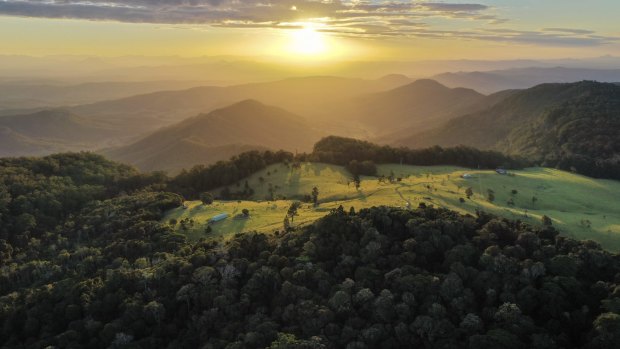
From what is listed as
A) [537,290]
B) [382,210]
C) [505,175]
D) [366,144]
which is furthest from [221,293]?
[366,144]

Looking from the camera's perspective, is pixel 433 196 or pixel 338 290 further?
pixel 433 196

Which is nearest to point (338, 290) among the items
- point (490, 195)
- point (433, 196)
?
point (433, 196)

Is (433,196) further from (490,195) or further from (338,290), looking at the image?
(338,290)

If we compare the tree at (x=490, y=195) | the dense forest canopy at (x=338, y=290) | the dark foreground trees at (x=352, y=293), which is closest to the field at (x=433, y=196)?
the tree at (x=490, y=195)

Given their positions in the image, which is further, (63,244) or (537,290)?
(63,244)

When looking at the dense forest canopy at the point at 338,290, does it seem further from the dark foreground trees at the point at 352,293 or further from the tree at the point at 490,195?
the tree at the point at 490,195

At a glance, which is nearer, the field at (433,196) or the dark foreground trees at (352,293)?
the dark foreground trees at (352,293)

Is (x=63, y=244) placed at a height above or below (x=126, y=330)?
below

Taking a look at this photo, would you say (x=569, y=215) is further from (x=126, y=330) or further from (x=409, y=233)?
(x=126, y=330)
